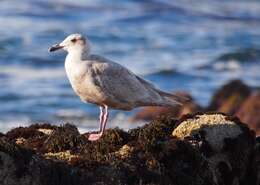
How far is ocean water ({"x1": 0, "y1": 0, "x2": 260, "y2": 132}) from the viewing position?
2572 cm

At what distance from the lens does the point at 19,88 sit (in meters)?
27.1

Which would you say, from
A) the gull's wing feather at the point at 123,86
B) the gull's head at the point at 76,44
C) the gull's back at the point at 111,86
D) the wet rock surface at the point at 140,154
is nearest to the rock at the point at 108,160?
the wet rock surface at the point at 140,154

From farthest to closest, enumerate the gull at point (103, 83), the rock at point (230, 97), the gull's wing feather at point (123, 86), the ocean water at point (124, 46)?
the ocean water at point (124, 46)
the rock at point (230, 97)
the gull's wing feather at point (123, 86)
the gull at point (103, 83)

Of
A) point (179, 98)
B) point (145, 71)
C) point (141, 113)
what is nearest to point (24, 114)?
point (141, 113)

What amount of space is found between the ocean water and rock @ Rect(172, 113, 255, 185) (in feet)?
40.1

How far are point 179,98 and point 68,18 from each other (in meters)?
29.1

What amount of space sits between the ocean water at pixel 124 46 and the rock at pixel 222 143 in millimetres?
12214

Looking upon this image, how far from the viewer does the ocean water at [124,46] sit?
1013 inches

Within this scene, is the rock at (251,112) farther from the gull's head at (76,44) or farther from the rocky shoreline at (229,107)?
the gull's head at (76,44)

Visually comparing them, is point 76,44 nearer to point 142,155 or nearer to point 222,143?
point 222,143

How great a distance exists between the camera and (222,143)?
30.5 ft

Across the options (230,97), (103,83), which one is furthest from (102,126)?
(230,97)

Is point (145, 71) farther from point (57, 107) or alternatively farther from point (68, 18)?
point (68, 18)

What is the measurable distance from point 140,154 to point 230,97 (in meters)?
16.2
